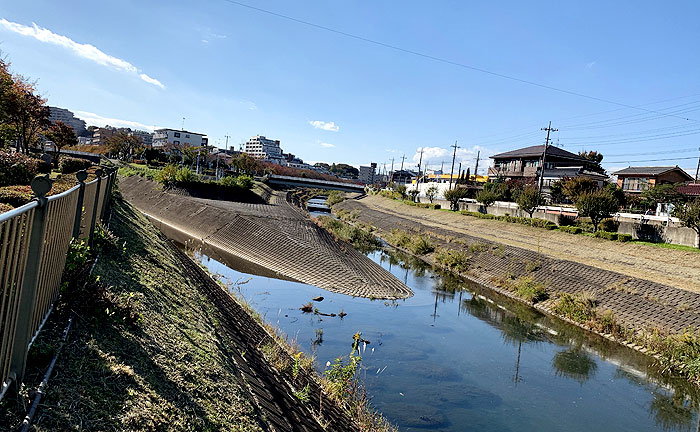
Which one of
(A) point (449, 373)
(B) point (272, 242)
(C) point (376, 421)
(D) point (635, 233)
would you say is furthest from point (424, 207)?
(C) point (376, 421)

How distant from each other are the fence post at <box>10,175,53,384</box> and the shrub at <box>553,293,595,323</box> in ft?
78.8

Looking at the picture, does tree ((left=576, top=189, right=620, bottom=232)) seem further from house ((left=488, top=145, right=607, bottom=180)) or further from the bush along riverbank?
house ((left=488, top=145, right=607, bottom=180))

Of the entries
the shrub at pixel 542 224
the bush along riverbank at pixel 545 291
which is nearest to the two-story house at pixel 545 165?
the shrub at pixel 542 224

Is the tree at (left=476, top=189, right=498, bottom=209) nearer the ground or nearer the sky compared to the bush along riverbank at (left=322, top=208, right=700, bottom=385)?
nearer the sky

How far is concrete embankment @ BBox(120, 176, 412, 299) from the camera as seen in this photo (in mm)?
25781

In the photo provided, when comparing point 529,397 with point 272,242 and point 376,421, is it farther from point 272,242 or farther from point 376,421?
point 272,242

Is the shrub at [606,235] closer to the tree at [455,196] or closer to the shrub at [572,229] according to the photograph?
the shrub at [572,229]

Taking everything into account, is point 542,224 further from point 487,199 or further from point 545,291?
point 545,291

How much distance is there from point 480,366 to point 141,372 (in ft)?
45.9

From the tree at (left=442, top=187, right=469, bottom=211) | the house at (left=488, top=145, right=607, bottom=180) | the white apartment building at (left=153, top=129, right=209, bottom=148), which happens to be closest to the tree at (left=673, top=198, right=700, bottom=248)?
the tree at (left=442, top=187, right=469, bottom=211)

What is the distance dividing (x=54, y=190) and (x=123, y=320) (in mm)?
6190

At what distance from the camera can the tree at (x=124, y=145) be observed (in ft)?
324

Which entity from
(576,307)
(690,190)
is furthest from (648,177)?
(576,307)

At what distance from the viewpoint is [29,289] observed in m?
3.97
